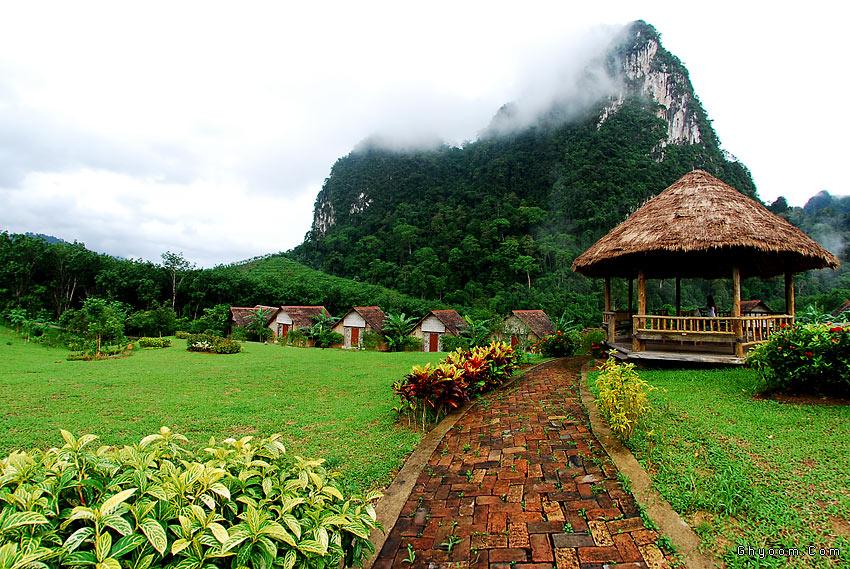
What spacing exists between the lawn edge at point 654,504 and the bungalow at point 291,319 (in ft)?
77.1

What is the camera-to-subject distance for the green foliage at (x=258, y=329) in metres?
25.9

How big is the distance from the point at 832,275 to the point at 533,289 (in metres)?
29.0

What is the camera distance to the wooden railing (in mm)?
7480

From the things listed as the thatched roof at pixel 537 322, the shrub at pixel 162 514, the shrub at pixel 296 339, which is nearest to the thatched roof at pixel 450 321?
the thatched roof at pixel 537 322

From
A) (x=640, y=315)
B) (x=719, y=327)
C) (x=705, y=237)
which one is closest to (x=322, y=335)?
(x=640, y=315)

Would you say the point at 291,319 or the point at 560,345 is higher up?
the point at 291,319

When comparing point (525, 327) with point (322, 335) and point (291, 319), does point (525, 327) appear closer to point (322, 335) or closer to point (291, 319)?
point (322, 335)

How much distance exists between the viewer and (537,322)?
23.5 meters

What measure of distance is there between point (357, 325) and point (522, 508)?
23.3m

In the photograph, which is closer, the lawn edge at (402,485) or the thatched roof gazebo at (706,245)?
the lawn edge at (402,485)

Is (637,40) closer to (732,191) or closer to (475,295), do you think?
(475,295)

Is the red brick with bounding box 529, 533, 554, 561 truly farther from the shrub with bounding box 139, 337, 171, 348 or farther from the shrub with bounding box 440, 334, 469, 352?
the shrub with bounding box 139, 337, 171, 348

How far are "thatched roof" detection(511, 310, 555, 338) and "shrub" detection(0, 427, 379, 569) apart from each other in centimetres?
2168

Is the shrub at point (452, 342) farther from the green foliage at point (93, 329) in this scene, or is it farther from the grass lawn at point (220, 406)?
the green foliage at point (93, 329)
